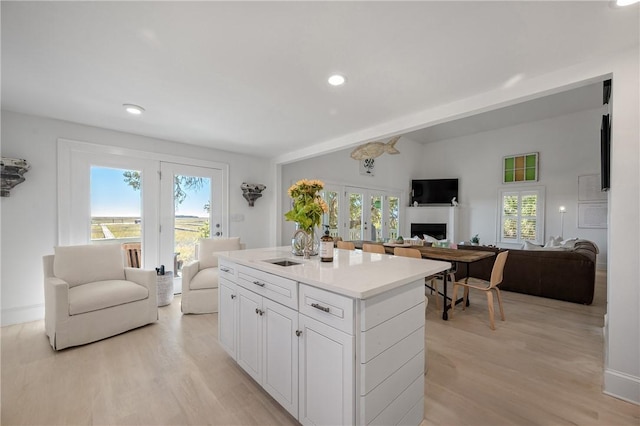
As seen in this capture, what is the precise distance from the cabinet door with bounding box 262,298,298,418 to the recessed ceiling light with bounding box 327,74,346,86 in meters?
1.81

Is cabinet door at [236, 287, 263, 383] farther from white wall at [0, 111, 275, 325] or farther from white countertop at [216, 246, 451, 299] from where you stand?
white wall at [0, 111, 275, 325]

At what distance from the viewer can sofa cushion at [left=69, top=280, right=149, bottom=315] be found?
2.56m

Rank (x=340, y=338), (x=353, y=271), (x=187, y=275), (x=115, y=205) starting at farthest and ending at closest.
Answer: (x=115, y=205)
(x=187, y=275)
(x=353, y=271)
(x=340, y=338)

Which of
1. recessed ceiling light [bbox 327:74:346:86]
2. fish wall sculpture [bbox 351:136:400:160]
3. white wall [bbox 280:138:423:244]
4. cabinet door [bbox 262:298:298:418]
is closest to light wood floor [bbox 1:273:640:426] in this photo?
cabinet door [bbox 262:298:298:418]

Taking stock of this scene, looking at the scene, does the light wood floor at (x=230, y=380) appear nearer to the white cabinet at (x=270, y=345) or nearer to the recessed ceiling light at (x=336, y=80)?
the white cabinet at (x=270, y=345)

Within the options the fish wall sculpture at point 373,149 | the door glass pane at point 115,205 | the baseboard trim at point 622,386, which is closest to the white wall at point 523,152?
the fish wall sculpture at point 373,149

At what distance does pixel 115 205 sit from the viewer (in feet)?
12.3

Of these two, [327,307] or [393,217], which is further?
[393,217]

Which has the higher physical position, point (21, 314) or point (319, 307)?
point (319, 307)

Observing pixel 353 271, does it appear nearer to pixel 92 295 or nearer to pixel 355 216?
pixel 92 295

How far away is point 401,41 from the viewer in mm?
1812

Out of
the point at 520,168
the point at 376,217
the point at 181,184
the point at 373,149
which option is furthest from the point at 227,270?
the point at 520,168

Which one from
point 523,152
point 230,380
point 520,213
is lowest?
point 230,380

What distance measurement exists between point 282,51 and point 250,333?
1996 mm
